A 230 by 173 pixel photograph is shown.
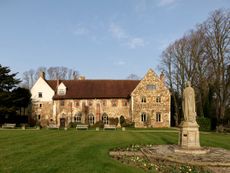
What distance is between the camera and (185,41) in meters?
45.3

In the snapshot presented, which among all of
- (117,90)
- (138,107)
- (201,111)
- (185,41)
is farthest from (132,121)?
(185,41)

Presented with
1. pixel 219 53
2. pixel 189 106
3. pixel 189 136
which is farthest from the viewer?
pixel 219 53

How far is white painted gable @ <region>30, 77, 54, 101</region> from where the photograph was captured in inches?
1967

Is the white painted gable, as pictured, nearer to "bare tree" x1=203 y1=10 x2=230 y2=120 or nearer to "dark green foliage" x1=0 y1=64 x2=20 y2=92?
"dark green foliage" x1=0 y1=64 x2=20 y2=92

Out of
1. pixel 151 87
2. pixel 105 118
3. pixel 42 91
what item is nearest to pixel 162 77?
pixel 151 87

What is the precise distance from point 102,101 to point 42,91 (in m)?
10.6

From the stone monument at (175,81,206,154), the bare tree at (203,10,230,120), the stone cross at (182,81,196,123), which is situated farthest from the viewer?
the bare tree at (203,10,230,120)

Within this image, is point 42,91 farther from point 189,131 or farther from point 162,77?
point 189,131

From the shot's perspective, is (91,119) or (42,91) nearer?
(91,119)

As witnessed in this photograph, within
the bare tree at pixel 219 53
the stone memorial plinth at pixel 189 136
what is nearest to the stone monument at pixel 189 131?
the stone memorial plinth at pixel 189 136

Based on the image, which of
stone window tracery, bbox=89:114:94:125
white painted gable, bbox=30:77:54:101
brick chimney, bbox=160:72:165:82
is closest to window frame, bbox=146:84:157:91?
brick chimney, bbox=160:72:165:82

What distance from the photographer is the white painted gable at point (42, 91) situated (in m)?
50.0

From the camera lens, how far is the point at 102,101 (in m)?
48.4

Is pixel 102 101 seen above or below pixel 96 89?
below
